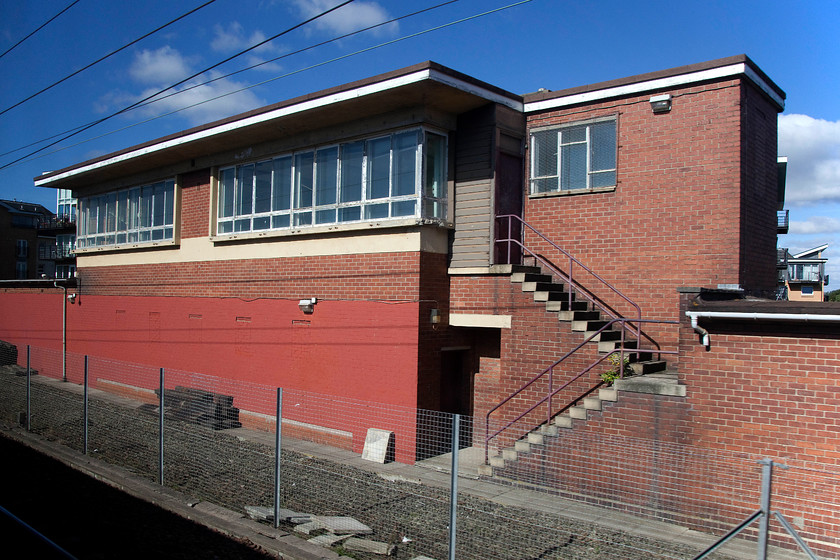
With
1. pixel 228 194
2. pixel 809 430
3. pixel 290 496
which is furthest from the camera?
pixel 228 194

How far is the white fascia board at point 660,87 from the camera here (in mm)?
10344

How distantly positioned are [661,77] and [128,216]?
15754mm

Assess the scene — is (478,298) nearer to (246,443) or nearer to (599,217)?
(599,217)

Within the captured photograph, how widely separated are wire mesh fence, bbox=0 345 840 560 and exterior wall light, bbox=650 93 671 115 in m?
5.91

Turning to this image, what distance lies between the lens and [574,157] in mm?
11992

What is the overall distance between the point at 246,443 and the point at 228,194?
7174 millimetres

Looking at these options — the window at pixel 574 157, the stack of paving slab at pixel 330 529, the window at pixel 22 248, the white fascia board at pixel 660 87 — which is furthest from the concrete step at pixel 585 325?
the window at pixel 22 248

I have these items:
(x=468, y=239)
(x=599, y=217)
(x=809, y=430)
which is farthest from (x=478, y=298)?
(x=809, y=430)

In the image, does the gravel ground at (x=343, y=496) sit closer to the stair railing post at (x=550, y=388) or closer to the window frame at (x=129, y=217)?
the stair railing post at (x=550, y=388)

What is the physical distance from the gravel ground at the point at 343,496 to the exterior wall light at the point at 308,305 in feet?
10.2

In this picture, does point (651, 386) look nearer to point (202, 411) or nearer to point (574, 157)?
point (574, 157)

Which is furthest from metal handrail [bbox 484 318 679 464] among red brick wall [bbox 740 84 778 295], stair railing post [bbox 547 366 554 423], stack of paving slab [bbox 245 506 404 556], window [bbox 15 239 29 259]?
window [bbox 15 239 29 259]

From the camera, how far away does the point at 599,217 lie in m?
11.7

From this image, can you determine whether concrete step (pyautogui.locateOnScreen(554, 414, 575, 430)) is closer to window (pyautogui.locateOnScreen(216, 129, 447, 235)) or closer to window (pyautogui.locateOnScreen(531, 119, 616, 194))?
window (pyautogui.locateOnScreen(216, 129, 447, 235))
